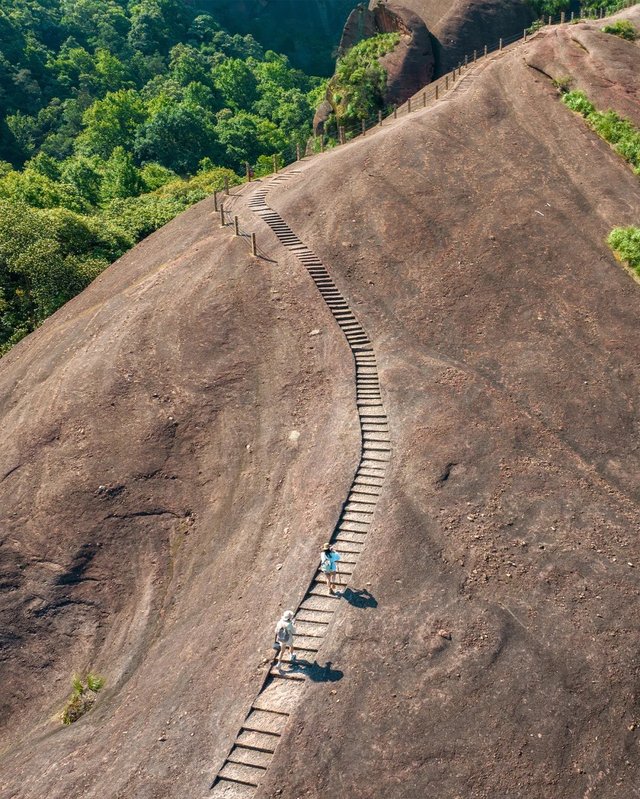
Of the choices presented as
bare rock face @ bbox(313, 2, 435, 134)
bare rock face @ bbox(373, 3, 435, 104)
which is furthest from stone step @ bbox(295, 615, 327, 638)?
bare rock face @ bbox(373, 3, 435, 104)

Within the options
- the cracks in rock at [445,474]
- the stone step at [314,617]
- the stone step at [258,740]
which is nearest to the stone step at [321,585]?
the stone step at [314,617]

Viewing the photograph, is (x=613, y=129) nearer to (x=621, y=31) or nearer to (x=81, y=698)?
(x=621, y=31)

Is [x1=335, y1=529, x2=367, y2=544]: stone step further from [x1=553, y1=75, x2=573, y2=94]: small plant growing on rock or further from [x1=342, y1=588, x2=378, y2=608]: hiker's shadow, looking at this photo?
[x1=553, y1=75, x2=573, y2=94]: small plant growing on rock

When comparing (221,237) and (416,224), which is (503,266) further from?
(221,237)

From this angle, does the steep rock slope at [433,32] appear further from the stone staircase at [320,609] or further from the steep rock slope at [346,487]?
the stone staircase at [320,609]

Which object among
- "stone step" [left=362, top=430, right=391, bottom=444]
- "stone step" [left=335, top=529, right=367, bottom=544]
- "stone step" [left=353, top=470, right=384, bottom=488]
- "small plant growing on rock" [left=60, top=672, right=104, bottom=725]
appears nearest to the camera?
"small plant growing on rock" [left=60, top=672, right=104, bottom=725]

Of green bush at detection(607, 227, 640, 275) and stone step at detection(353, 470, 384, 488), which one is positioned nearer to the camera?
stone step at detection(353, 470, 384, 488)
